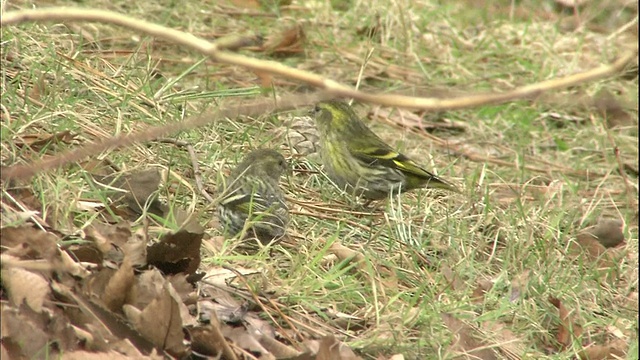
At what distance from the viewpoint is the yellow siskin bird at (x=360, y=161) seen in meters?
5.55

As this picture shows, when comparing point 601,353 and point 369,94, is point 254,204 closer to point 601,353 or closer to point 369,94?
point 601,353

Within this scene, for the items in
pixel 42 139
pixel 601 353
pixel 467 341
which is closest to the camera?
pixel 467 341

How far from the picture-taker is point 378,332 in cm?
373

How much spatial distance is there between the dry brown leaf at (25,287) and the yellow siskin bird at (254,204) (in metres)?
1.07

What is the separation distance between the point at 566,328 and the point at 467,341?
2.36 ft

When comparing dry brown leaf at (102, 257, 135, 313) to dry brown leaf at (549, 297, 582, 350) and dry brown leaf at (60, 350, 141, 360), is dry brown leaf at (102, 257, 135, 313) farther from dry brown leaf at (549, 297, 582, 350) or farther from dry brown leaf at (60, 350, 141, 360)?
dry brown leaf at (549, 297, 582, 350)

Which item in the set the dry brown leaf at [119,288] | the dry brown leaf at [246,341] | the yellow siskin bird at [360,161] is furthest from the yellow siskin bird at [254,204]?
the yellow siskin bird at [360,161]

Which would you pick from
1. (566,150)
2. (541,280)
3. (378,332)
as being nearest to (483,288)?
(541,280)

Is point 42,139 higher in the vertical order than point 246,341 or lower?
higher

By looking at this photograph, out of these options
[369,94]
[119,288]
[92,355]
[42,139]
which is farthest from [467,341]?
[369,94]

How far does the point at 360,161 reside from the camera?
577 cm

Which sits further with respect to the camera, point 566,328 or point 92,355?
point 566,328

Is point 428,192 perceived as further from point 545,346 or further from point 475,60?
point 475,60

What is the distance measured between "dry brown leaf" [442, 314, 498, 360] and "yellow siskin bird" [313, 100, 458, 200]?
1503 millimetres
